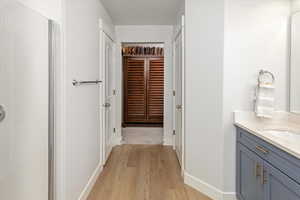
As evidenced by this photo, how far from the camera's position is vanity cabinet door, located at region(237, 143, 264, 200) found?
212 cm

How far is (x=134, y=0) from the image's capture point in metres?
3.73

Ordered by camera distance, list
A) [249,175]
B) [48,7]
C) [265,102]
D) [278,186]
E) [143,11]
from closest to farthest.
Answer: [278,186]
[48,7]
[249,175]
[265,102]
[143,11]

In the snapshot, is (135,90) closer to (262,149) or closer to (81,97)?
(81,97)

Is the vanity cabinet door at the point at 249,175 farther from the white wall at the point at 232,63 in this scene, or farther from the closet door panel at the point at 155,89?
the closet door panel at the point at 155,89

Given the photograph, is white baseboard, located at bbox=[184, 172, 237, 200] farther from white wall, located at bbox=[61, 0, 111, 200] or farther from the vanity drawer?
white wall, located at bbox=[61, 0, 111, 200]

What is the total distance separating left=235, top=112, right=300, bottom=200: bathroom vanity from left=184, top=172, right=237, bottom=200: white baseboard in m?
0.16

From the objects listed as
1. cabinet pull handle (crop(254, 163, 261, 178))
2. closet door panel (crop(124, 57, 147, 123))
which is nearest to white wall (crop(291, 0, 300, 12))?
cabinet pull handle (crop(254, 163, 261, 178))

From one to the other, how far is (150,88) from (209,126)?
15.8ft

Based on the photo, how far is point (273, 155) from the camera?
1877 millimetres

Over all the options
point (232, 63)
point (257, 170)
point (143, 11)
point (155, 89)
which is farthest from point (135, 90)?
point (257, 170)

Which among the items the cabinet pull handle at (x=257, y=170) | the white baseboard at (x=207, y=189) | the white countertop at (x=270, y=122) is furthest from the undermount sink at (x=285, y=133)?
the white baseboard at (x=207, y=189)

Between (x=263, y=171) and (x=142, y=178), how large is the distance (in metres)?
1.87

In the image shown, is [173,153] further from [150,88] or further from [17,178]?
[17,178]

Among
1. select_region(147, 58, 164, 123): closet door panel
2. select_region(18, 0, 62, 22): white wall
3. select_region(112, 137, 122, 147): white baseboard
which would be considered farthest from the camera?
select_region(147, 58, 164, 123): closet door panel
